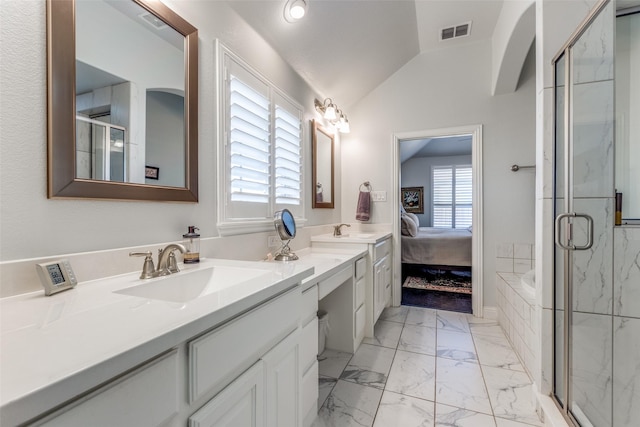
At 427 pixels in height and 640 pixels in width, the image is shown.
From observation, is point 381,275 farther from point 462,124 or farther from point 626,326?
point 462,124

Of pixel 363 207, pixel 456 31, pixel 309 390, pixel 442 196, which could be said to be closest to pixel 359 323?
pixel 309 390

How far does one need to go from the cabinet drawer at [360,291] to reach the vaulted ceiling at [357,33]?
180 centimetres

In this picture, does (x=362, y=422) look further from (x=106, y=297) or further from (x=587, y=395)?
(x=106, y=297)

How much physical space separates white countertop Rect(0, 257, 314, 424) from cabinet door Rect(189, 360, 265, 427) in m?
0.19

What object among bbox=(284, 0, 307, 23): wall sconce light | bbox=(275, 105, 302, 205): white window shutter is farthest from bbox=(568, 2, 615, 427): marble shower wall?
bbox=(275, 105, 302, 205): white window shutter

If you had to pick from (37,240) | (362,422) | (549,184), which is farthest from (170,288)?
(549,184)

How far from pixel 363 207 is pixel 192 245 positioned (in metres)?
2.16

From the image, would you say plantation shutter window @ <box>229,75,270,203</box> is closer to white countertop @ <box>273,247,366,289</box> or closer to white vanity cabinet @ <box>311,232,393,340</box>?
white countertop @ <box>273,247,366,289</box>

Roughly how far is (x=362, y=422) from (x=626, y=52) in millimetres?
2362

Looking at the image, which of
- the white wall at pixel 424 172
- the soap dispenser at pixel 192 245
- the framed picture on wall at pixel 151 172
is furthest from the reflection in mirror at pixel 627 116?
the white wall at pixel 424 172

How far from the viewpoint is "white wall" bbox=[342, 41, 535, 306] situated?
2.78 meters

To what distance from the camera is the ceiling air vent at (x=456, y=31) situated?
2.64 metres

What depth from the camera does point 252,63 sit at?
1.82 metres

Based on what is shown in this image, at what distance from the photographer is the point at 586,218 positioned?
136 cm
